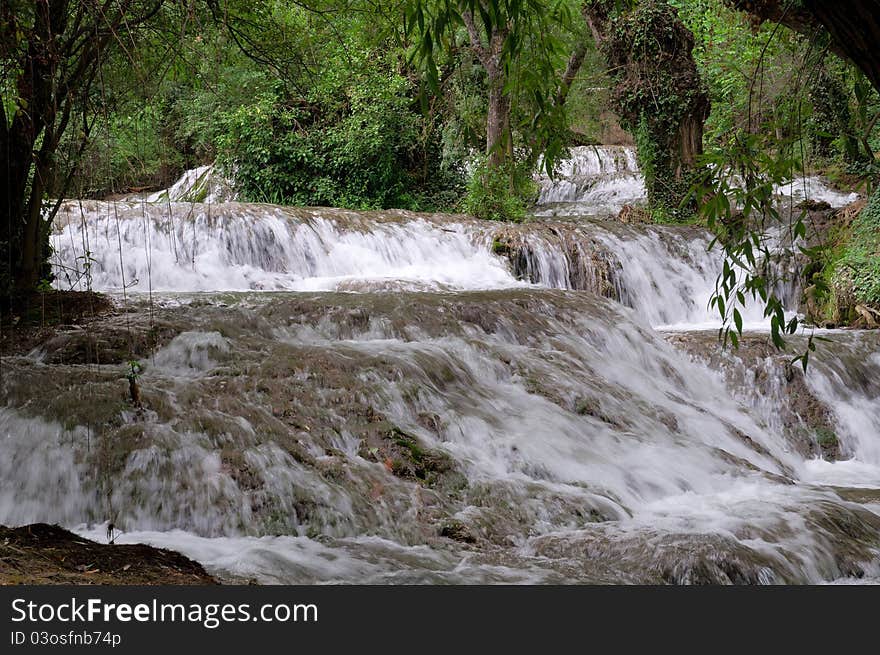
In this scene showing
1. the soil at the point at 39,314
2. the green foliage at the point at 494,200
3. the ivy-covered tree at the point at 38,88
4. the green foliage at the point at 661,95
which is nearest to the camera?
the ivy-covered tree at the point at 38,88

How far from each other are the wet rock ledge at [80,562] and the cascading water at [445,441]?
0.26 m

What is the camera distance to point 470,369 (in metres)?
6.89

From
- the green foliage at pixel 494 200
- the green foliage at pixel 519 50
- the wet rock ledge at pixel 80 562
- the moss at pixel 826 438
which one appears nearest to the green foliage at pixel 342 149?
the green foliage at pixel 494 200

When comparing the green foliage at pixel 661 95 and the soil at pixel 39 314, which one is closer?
the soil at pixel 39 314

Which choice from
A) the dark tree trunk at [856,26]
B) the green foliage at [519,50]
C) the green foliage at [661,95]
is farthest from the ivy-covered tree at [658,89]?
the dark tree trunk at [856,26]

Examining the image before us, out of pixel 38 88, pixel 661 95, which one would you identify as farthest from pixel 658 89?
pixel 38 88

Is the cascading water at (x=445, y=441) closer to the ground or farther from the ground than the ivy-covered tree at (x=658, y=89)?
closer to the ground

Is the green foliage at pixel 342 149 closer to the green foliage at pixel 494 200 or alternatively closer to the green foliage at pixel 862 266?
the green foliage at pixel 494 200

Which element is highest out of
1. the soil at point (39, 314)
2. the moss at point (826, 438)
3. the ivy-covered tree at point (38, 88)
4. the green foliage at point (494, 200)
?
the green foliage at point (494, 200)

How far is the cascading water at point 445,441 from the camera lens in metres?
4.37

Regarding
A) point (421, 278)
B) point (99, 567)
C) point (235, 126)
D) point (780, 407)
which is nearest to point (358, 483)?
point (99, 567)

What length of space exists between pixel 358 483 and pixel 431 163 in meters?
15.5

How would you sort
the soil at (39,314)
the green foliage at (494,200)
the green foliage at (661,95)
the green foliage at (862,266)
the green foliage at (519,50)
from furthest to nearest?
the green foliage at (661,95) < the green foliage at (494,200) < the green foliage at (862,266) < the soil at (39,314) < the green foliage at (519,50)

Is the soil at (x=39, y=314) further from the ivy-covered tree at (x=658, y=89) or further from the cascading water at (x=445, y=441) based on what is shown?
the ivy-covered tree at (x=658, y=89)
